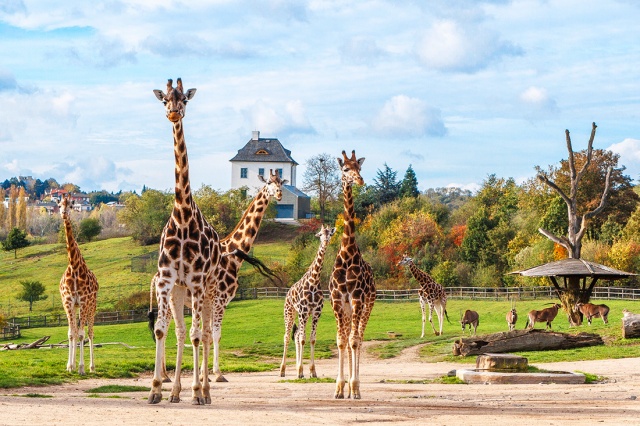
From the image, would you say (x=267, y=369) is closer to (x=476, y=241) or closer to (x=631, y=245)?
(x=631, y=245)

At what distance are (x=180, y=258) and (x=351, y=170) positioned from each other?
409 cm

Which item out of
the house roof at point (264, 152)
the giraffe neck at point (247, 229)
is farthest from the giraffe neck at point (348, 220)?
the house roof at point (264, 152)

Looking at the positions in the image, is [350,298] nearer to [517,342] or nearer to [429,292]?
[517,342]

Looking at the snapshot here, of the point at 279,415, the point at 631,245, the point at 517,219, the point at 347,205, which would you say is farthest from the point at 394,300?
the point at 279,415

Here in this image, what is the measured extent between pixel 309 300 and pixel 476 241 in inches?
2073

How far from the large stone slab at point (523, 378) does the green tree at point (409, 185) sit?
75.9 m

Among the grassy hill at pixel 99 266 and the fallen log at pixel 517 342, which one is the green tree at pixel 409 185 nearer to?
the grassy hill at pixel 99 266

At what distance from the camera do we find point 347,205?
17312 millimetres

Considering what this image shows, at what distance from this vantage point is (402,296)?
60.3 metres

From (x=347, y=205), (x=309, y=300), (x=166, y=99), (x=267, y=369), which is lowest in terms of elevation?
(x=267, y=369)

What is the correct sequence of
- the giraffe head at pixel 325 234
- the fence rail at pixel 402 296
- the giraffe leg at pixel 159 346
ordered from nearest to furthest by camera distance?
the giraffe leg at pixel 159 346 < the giraffe head at pixel 325 234 < the fence rail at pixel 402 296

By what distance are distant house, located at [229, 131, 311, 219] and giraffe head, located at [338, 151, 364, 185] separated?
90.2 m

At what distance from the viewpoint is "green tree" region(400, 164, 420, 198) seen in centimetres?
9716

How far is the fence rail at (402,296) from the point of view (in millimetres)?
55062
